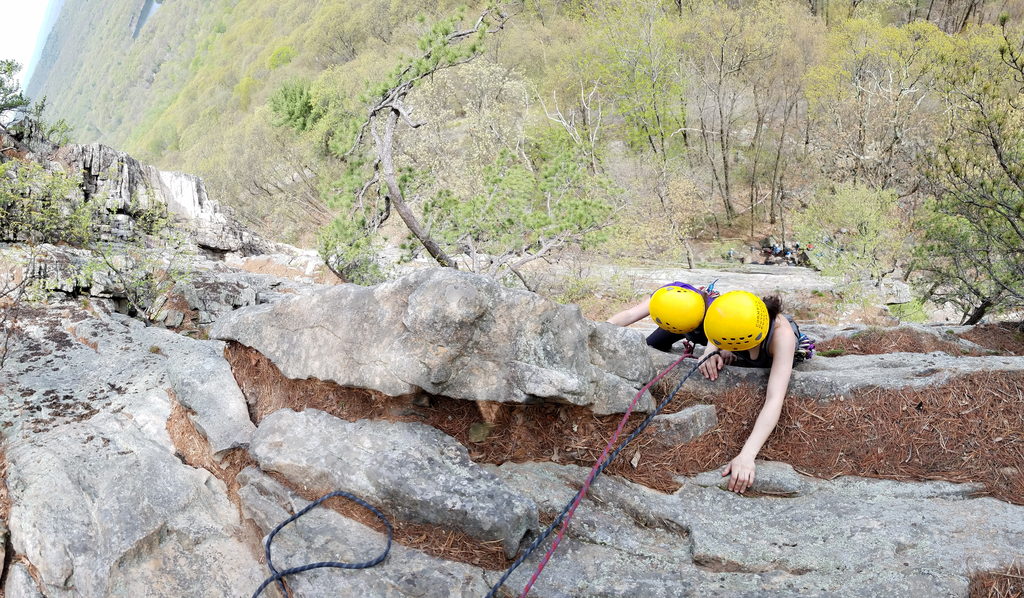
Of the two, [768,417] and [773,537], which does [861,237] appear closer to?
[768,417]

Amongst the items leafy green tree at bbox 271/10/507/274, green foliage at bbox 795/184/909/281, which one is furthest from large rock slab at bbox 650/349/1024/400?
green foliage at bbox 795/184/909/281

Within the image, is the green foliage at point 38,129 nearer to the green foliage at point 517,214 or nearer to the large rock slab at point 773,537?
the green foliage at point 517,214

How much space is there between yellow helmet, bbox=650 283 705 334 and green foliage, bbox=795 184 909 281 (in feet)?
73.8

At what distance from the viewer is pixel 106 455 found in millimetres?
4172

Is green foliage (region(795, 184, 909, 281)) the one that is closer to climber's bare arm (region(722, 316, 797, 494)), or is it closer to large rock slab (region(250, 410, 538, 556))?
climber's bare arm (region(722, 316, 797, 494))

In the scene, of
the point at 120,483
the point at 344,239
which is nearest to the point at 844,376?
the point at 120,483

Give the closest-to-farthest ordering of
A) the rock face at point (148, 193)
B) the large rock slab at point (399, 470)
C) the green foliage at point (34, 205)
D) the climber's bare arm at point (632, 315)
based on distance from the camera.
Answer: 1. the large rock slab at point (399, 470)
2. the climber's bare arm at point (632, 315)
3. the green foliage at point (34, 205)
4. the rock face at point (148, 193)

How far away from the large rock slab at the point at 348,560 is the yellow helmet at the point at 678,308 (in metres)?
2.53

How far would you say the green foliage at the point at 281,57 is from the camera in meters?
86.5

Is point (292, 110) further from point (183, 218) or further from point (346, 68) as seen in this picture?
point (183, 218)

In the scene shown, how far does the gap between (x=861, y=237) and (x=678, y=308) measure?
84.4ft

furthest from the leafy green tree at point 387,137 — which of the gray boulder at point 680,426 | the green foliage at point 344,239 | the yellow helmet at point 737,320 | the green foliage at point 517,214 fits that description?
the gray boulder at point 680,426

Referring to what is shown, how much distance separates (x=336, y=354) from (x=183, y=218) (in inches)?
972

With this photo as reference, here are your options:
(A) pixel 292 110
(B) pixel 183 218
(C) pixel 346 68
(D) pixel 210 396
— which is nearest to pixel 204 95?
(C) pixel 346 68
